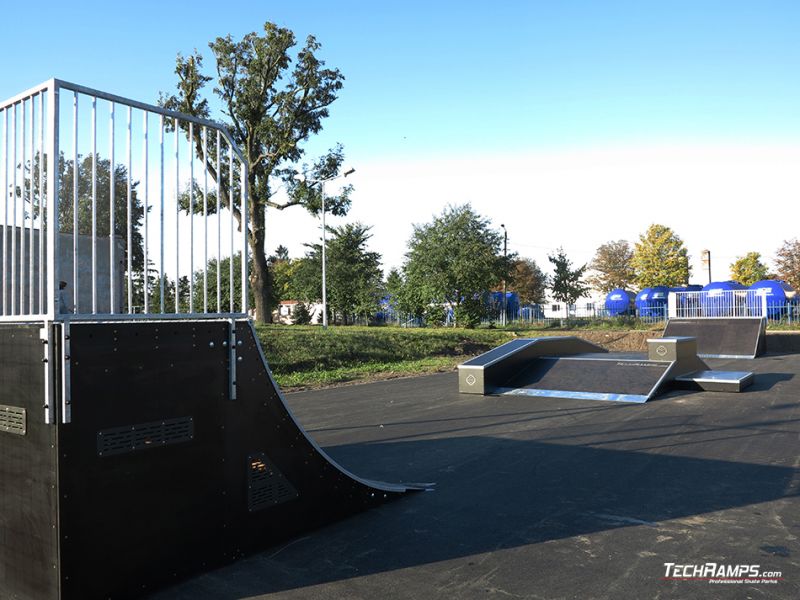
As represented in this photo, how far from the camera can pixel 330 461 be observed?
4.94 metres

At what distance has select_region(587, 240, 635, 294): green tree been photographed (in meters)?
63.8

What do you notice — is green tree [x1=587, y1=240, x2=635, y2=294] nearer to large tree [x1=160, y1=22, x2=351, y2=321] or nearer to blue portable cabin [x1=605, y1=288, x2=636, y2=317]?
blue portable cabin [x1=605, y1=288, x2=636, y2=317]

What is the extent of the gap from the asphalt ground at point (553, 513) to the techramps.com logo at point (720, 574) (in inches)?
1.1

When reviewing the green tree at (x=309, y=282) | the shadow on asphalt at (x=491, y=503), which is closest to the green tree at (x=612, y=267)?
the green tree at (x=309, y=282)

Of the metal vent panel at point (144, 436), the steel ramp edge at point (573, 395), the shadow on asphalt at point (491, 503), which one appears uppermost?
the metal vent panel at point (144, 436)

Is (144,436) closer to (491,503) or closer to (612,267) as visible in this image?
(491,503)

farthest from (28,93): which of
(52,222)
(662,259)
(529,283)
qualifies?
(529,283)

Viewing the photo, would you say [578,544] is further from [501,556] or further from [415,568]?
[415,568]

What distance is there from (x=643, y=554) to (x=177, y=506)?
3222 millimetres

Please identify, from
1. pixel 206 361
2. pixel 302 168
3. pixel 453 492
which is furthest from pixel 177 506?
pixel 302 168

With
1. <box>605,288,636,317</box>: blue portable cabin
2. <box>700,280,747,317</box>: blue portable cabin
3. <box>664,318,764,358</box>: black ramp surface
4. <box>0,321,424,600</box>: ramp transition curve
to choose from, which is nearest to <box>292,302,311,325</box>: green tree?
<box>605,288,636,317</box>: blue portable cabin

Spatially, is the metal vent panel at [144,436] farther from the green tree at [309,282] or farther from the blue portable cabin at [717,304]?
the green tree at [309,282]

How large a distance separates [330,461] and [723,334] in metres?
21.2

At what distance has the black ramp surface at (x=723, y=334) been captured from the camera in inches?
820
